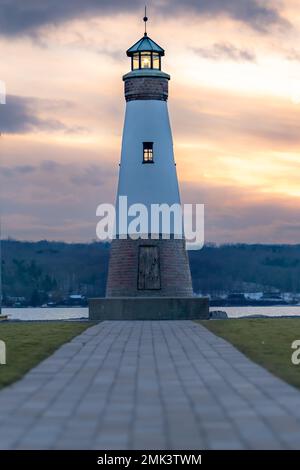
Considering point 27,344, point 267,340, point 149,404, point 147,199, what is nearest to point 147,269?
point 147,199

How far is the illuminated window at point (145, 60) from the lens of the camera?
156 feet

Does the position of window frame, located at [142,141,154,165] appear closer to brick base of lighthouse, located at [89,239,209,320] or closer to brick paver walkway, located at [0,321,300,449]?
brick base of lighthouse, located at [89,239,209,320]

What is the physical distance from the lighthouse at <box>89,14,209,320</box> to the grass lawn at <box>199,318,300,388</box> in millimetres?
6545

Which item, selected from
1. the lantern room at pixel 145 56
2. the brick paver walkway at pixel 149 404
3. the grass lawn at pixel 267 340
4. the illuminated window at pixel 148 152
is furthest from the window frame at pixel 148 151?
the brick paver walkway at pixel 149 404

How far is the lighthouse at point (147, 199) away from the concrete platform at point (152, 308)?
92 mm

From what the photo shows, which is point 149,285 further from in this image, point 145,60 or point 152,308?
point 145,60

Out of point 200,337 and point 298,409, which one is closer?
point 298,409

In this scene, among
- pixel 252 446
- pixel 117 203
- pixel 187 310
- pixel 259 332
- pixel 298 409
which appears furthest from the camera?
pixel 117 203

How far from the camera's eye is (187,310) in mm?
44281

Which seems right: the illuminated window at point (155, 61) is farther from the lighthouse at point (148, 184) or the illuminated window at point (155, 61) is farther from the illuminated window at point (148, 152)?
the illuminated window at point (148, 152)

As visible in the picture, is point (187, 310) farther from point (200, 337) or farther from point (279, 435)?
point (279, 435)

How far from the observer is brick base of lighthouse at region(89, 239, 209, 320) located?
A: 144ft

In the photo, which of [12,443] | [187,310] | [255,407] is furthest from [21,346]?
[187,310]

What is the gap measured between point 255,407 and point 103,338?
52.1ft
